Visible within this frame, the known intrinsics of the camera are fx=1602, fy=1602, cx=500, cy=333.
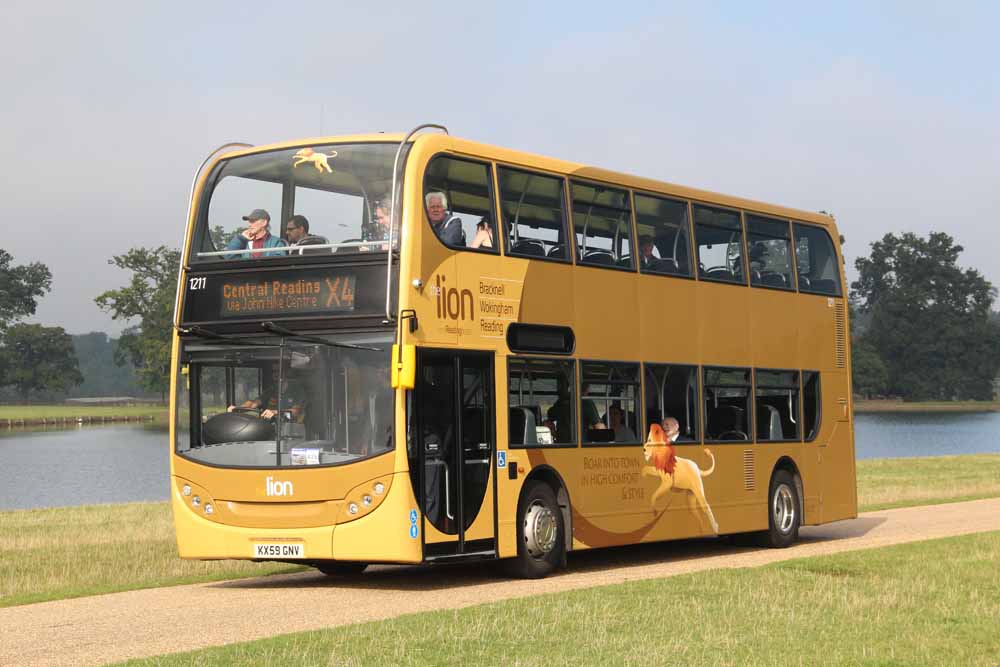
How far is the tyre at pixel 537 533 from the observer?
53.3ft

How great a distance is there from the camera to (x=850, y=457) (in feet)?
74.9

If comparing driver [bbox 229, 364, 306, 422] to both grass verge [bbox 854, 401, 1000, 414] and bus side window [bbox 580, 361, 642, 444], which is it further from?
grass verge [bbox 854, 401, 1000, 414]

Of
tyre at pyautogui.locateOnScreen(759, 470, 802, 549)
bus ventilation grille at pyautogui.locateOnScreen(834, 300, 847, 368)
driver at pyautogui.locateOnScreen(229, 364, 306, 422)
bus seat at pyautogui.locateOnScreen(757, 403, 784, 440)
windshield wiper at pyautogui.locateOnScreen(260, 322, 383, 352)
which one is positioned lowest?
tyre at pyautogui.locateOnScreen(759, 470, 802, 549)

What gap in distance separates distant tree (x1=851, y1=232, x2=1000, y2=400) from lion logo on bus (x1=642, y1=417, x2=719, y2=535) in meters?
143

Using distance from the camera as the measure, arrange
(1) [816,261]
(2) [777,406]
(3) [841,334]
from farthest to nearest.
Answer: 1. (3) [841,334]
2. (1) [816,261]
3. (2) [777,406]

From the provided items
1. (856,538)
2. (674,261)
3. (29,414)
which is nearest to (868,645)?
(674,261)

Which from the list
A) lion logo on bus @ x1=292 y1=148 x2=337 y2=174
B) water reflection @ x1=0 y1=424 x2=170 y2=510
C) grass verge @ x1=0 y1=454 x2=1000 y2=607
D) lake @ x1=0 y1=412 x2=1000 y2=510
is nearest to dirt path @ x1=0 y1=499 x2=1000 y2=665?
grass verge @ x1=0 y1=454 x2=1000 y2=607

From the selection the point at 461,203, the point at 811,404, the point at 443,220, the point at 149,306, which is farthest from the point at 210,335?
the point at 149,306

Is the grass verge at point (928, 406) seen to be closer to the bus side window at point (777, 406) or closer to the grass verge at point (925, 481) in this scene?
the grass verge at point (925, 481)

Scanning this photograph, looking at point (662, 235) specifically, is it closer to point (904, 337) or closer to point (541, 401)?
point (541, 401)

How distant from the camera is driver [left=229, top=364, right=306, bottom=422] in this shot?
1495 cm

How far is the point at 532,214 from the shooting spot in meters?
16.7

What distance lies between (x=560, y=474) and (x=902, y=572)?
364cm

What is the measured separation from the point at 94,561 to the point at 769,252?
9512mm
